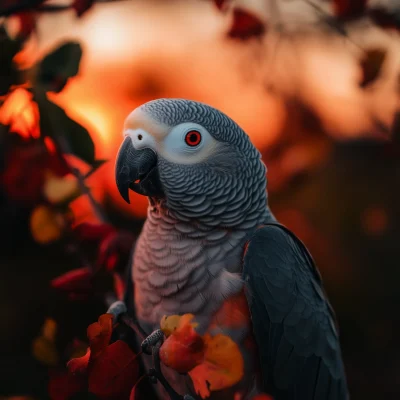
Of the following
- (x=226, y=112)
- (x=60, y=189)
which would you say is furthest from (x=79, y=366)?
(x=226, y=112)

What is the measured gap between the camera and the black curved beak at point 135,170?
1538mm

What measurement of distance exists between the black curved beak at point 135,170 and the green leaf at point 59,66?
0.30 m

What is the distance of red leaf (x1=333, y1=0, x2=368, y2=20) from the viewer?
1911 millimetres

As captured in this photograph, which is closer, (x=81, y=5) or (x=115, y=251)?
(x=81, y=5)

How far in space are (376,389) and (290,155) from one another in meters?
2.75

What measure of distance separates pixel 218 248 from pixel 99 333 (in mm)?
666

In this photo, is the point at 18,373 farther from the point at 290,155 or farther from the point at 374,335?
the point at 374,335

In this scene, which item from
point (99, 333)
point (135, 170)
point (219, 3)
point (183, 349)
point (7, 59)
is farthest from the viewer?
point (219, 3)

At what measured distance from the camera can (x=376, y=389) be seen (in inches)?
193

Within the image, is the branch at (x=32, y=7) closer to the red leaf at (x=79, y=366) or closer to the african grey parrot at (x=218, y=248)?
the african grey parrot at (x=218, y=248)

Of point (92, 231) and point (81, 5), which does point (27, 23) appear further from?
point (92, 231)

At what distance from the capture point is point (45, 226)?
1.69 m

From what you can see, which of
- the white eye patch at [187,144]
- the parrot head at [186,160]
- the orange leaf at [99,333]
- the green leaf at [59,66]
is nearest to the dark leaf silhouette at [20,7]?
the green leaf at [59,66]

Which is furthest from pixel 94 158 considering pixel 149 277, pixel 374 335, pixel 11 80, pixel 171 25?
pixel 374 335
